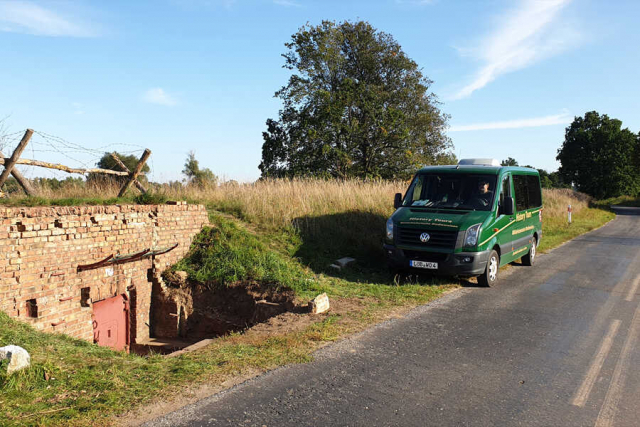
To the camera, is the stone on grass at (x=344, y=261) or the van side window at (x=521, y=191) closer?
the van side window at (x=521, y=191)

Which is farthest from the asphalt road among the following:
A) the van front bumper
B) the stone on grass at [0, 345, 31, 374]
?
the stone on grass at [0, 345, 31, 374]

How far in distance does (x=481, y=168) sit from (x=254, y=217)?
5702 millimetres

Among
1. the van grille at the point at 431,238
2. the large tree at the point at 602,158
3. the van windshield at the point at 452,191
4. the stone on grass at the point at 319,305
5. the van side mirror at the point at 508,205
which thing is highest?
the large tree at the point at 602,158

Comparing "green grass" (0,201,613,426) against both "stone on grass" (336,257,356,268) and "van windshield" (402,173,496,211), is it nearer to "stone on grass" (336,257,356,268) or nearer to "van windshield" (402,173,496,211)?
"stone on grass" (336,257,356,268)

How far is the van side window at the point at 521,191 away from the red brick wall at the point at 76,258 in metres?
7.78

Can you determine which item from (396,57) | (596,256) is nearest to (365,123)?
(396,57)

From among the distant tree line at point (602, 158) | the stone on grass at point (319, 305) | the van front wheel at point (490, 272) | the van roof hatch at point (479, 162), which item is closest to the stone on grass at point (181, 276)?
the stone on grass at point (319, 305)

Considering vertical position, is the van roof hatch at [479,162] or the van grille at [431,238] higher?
the van roof hatch at [479,162]

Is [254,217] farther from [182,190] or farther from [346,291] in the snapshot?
[346,291]

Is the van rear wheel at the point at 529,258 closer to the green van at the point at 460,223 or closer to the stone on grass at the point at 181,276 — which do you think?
the green van at the point at 460,223

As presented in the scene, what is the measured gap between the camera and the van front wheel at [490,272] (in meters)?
9.48

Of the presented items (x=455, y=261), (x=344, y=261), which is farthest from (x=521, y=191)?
(x=344, y=261)

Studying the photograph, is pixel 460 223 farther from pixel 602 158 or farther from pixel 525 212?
pixel 602 158

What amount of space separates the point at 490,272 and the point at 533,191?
391 cm
